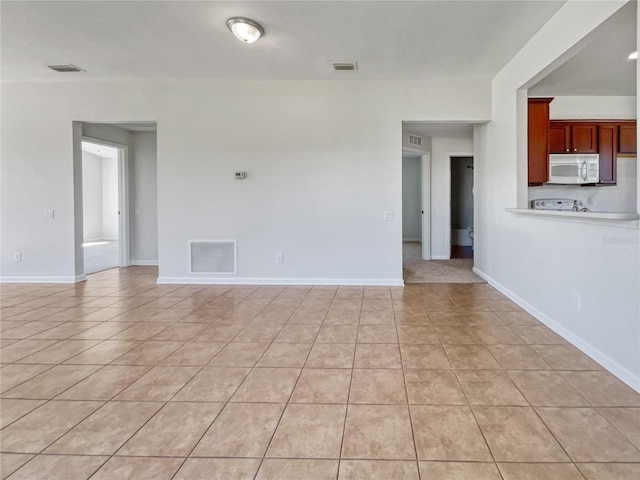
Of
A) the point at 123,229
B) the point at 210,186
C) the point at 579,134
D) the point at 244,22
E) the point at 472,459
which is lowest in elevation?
the point at 472,459

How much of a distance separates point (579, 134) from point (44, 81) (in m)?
7.39

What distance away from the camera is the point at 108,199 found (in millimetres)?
12172

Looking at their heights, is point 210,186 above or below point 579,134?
below

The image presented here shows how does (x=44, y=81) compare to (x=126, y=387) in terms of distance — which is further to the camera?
(x=44, y=81)

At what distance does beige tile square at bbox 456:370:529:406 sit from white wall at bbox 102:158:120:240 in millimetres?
12814

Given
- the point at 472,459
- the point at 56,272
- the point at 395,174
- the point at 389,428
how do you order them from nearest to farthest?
1. the point at 472,459
2. the point at 389,428
3. the point at 395,174
4. the point at 56,272

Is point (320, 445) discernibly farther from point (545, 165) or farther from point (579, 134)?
point (579, 134)

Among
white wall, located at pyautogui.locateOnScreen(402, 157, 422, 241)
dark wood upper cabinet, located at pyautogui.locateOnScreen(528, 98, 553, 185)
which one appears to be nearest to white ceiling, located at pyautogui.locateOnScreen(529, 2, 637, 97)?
dark wood upper cabinet, located at pyautogui.locateOnScreen(528, 98, 553, 185)

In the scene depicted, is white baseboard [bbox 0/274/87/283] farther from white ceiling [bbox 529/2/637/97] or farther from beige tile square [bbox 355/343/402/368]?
white ceiling [bbox 529/2/637/97]

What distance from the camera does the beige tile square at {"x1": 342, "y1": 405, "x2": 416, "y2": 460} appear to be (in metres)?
1.54

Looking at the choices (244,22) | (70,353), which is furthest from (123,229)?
(244,22)

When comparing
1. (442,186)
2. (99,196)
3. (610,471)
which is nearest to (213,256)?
(610,471)

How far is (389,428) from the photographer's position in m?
1.72

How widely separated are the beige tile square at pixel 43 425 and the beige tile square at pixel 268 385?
784mm
